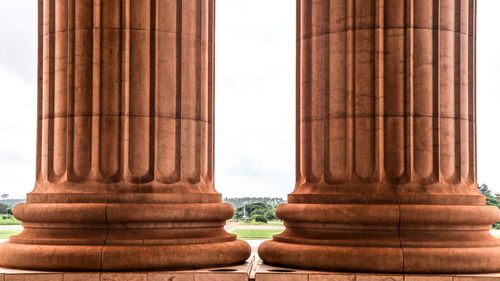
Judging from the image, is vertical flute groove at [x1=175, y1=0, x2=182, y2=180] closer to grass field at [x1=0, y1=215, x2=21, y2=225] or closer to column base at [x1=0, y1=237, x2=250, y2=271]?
column base at [x1=0, y1=237, x2=250, y2=271]

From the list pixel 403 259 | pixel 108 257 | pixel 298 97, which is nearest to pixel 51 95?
pixel 108 257

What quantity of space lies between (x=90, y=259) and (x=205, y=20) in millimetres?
16338

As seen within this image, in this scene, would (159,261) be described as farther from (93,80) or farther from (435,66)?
(435,66)

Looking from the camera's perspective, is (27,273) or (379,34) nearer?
(27,273)

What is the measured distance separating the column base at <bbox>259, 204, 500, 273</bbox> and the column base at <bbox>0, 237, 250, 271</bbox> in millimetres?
5448

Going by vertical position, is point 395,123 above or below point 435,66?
below

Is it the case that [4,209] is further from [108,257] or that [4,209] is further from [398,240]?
[398,240]

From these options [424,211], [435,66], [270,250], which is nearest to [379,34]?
[435,66]

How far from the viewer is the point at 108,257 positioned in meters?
37.6

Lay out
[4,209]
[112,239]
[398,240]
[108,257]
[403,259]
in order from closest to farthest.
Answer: [403,259] → [108,257] → [398,240] → [112,239] → [4,209]

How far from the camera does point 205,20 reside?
43.7m

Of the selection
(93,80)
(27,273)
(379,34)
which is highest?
(379,34)

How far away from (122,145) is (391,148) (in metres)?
15.4

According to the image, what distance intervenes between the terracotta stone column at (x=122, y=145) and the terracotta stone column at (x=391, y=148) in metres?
6.39
